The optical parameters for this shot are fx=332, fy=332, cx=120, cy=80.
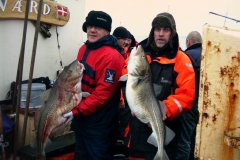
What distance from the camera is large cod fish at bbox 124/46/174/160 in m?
3.02

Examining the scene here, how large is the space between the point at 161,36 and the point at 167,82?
477mm

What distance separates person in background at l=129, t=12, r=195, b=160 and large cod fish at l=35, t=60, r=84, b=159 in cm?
72

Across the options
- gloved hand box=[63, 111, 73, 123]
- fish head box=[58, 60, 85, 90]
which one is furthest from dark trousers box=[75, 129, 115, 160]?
fish head box=[58, 60, 85, 90]

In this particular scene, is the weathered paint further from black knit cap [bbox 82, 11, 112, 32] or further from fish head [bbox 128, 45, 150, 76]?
black knit cap [bbox 82, 11, 112, 32]

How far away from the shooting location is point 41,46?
5.89m

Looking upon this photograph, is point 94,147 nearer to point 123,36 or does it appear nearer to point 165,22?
point 165,22

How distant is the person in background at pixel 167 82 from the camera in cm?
308

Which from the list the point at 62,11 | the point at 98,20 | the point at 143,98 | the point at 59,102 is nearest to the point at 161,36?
the point at 143,98

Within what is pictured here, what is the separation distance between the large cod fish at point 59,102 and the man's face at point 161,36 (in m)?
0.88

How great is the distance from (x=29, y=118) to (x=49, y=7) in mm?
1983

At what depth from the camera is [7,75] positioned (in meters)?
5.27

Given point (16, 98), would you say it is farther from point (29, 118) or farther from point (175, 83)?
point (175, 83)

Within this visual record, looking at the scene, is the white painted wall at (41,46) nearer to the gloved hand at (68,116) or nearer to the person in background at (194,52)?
the gloved hand at (68,116)

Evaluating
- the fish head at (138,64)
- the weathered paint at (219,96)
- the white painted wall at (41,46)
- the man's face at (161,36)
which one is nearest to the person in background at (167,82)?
the man's face at (161,36)
